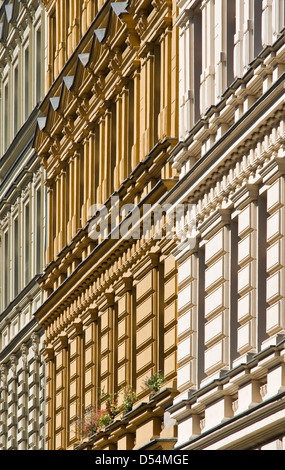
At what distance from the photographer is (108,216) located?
117ft

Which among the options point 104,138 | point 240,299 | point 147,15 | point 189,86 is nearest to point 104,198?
point 104,138

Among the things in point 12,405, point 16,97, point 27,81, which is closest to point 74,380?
point 12,405

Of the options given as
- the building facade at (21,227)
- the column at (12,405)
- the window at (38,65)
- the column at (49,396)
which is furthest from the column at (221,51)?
the column at (12,405)

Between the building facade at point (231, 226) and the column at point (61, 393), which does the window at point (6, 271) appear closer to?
the column at point (61, 393)

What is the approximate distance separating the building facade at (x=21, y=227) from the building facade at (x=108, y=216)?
2.10 meters

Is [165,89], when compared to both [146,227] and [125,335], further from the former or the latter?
[125,335]

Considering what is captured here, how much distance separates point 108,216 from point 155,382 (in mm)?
6208

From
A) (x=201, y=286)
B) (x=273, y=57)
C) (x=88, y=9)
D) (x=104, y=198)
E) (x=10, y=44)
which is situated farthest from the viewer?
(x=10, y=44)

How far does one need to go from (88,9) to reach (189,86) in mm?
10172

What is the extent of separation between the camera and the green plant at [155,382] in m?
30.3

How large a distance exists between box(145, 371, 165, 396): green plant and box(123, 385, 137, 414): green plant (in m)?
1.49

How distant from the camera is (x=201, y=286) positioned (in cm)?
2817

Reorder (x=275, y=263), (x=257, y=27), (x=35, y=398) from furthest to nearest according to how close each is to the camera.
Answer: (x=35, y=398) → (x=257, y=27) → (x=275, y=263)
